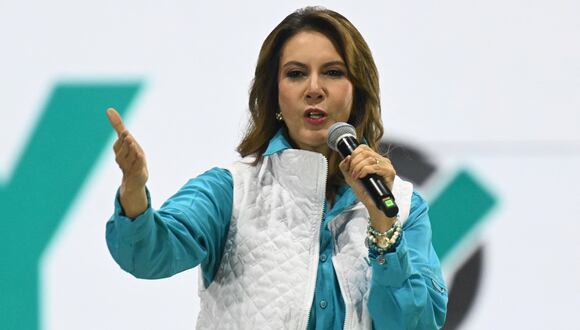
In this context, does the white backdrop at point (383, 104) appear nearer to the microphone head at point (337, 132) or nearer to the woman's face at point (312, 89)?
the woman's face at point (312, 89)

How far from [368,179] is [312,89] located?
0.29 m

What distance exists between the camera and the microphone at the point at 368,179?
1.30 m

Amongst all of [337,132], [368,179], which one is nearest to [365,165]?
[368,179]

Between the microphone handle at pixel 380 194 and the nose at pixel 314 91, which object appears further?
the nose at pixel 314 91

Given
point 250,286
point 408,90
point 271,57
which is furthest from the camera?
point 408,90

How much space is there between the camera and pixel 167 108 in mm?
2254

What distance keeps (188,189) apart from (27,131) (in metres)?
0.83

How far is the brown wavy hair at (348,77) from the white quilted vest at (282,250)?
8 centimetres

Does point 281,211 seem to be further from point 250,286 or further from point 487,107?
point 487,107

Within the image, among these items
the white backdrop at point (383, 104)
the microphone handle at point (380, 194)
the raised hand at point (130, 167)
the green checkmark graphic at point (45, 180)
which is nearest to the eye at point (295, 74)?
the microphone handle at point (380, 194)

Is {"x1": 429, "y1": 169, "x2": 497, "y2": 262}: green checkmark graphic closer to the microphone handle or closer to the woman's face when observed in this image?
the woman's face

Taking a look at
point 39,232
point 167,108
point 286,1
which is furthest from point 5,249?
point 286,1

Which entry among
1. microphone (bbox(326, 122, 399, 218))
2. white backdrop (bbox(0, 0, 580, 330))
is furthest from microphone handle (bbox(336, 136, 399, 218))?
white backdrop (bbox(0, 0, 580, 330))

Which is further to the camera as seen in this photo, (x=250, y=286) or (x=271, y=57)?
(x=271, y=57)
